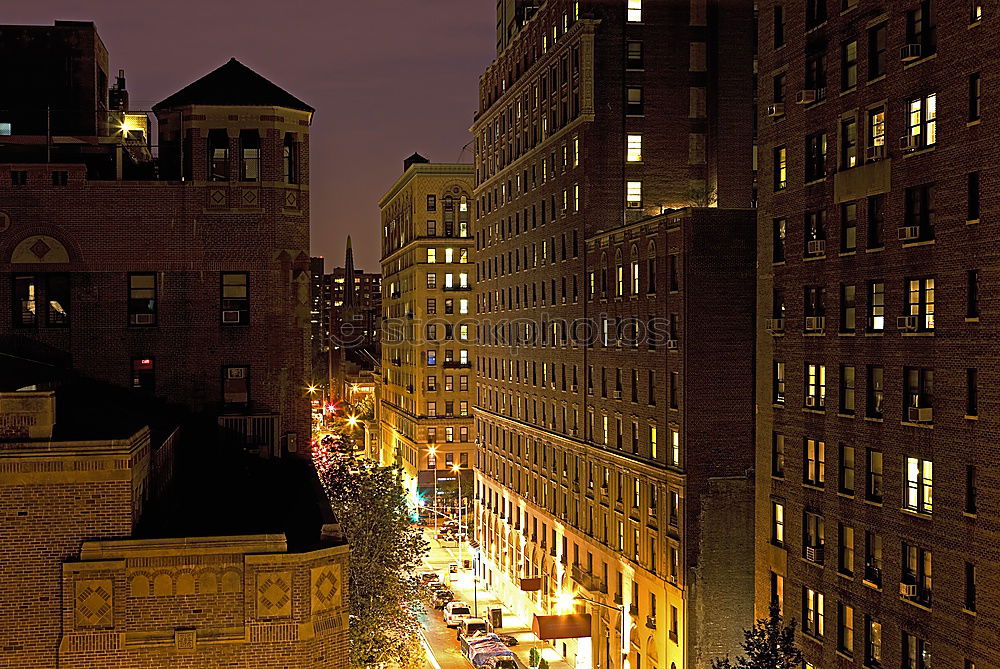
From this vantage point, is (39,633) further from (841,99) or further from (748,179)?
(748,179)

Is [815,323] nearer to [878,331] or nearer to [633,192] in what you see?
[878,331]

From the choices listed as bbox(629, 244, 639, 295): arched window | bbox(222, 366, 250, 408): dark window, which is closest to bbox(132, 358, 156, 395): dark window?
bbox(222, 366, 250, 408): dark window

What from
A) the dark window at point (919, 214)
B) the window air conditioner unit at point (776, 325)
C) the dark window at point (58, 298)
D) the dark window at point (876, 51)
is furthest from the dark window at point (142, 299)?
the dark window at point (876, 51)

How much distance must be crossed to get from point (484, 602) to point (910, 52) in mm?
65211

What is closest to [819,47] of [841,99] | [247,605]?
[841,99]

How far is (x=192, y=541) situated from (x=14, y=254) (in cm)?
2206

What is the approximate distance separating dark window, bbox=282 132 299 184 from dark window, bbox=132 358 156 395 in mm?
9081

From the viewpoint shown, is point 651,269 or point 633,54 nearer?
point 651,269

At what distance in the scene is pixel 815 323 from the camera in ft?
148

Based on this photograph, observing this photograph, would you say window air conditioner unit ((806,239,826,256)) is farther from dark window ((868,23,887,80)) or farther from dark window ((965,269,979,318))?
dark window ((965,269,979,318))

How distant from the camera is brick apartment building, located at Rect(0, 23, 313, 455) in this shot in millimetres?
41812

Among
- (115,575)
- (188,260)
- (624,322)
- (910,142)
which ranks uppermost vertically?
(910,142)

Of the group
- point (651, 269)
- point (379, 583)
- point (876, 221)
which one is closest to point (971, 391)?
point (876, 221)

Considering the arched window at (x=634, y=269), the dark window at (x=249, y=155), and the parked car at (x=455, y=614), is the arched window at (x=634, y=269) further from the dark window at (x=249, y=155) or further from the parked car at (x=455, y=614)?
the parked car at (x=455, y=614)
